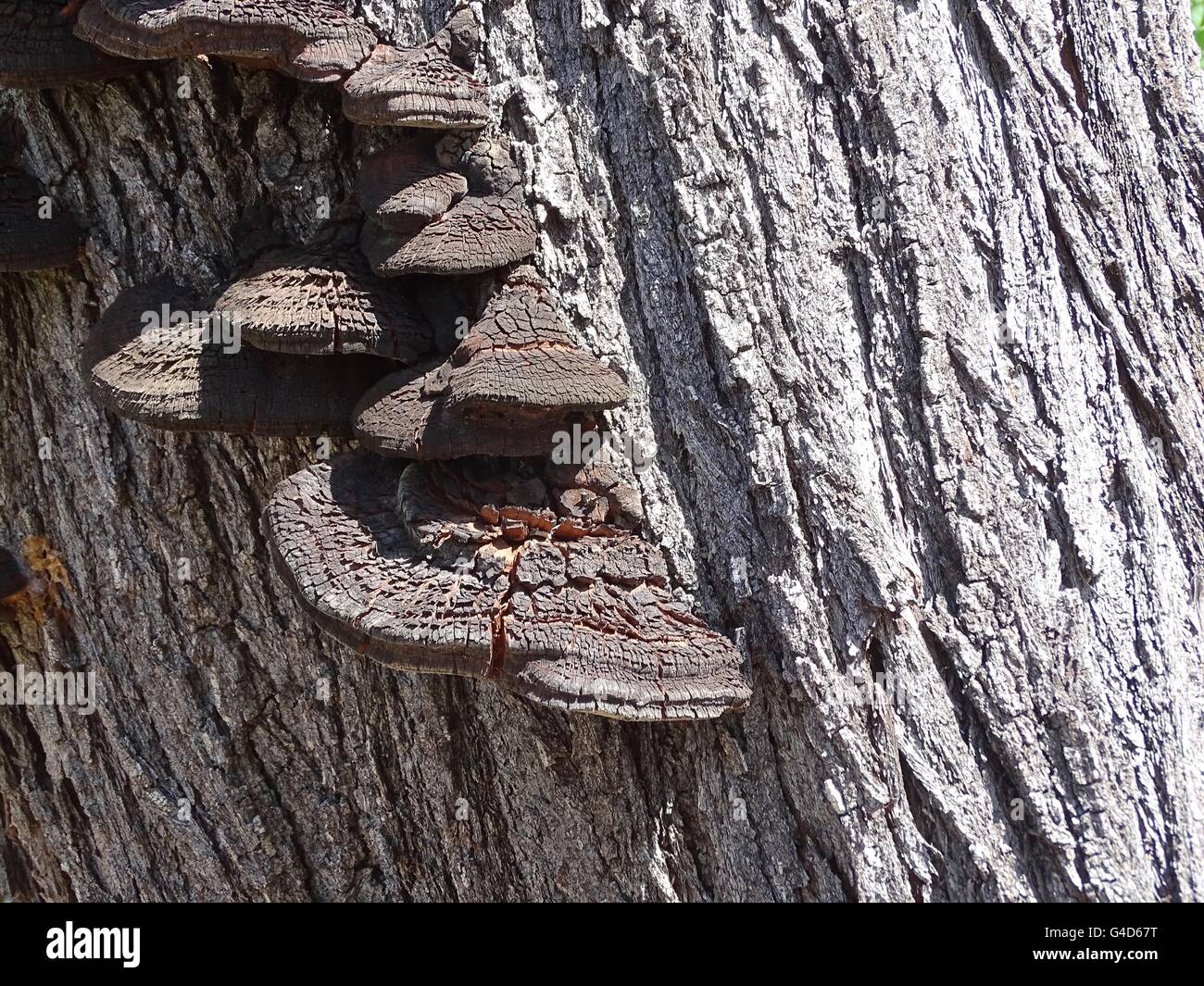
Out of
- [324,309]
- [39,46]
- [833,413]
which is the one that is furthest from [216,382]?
[833,413]

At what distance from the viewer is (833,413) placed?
3.04 meters

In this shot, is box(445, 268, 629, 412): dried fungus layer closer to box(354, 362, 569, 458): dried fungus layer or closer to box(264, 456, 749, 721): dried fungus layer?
box(354, 362, 569, 458): dried fungus layer

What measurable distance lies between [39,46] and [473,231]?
171 centimetres

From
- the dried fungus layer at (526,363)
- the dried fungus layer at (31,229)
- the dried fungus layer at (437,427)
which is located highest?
the dried fungus layer at (31,229)

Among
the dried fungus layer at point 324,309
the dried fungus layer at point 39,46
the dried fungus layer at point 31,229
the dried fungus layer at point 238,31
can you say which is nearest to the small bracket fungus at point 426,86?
the dried fungus layer at point 238,31

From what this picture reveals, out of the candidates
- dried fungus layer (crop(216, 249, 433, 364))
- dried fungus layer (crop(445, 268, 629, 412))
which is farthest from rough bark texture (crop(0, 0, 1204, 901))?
dried fungus layer (crop(216, 249, 433, 364))

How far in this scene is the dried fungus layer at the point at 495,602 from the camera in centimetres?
267

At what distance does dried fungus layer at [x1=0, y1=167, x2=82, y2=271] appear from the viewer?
343 cm

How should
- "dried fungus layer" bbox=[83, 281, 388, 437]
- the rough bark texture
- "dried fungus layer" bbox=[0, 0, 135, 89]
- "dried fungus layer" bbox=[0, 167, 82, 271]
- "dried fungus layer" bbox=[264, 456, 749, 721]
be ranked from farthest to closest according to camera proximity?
"dried fungus layer" bbox=[0, 167, 82, 271] < "dried fungus layer" bbox=[0, 0, 135, 89] < "dried fungus layer" bbox=[83, 281, 388, 437] < the rough bark texture < "dried fungus layer" bbox=[264, 456, 749, 721]

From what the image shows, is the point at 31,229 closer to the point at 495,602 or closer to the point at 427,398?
the point at 427,398

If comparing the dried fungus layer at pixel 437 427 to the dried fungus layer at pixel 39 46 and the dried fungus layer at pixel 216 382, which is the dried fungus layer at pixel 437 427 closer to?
the dried fungus layer at pixel 216 382

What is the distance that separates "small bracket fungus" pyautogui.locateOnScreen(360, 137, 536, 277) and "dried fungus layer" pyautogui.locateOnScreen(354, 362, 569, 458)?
33cm

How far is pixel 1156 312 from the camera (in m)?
3.25

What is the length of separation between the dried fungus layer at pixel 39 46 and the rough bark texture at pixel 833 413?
0.67 ft
